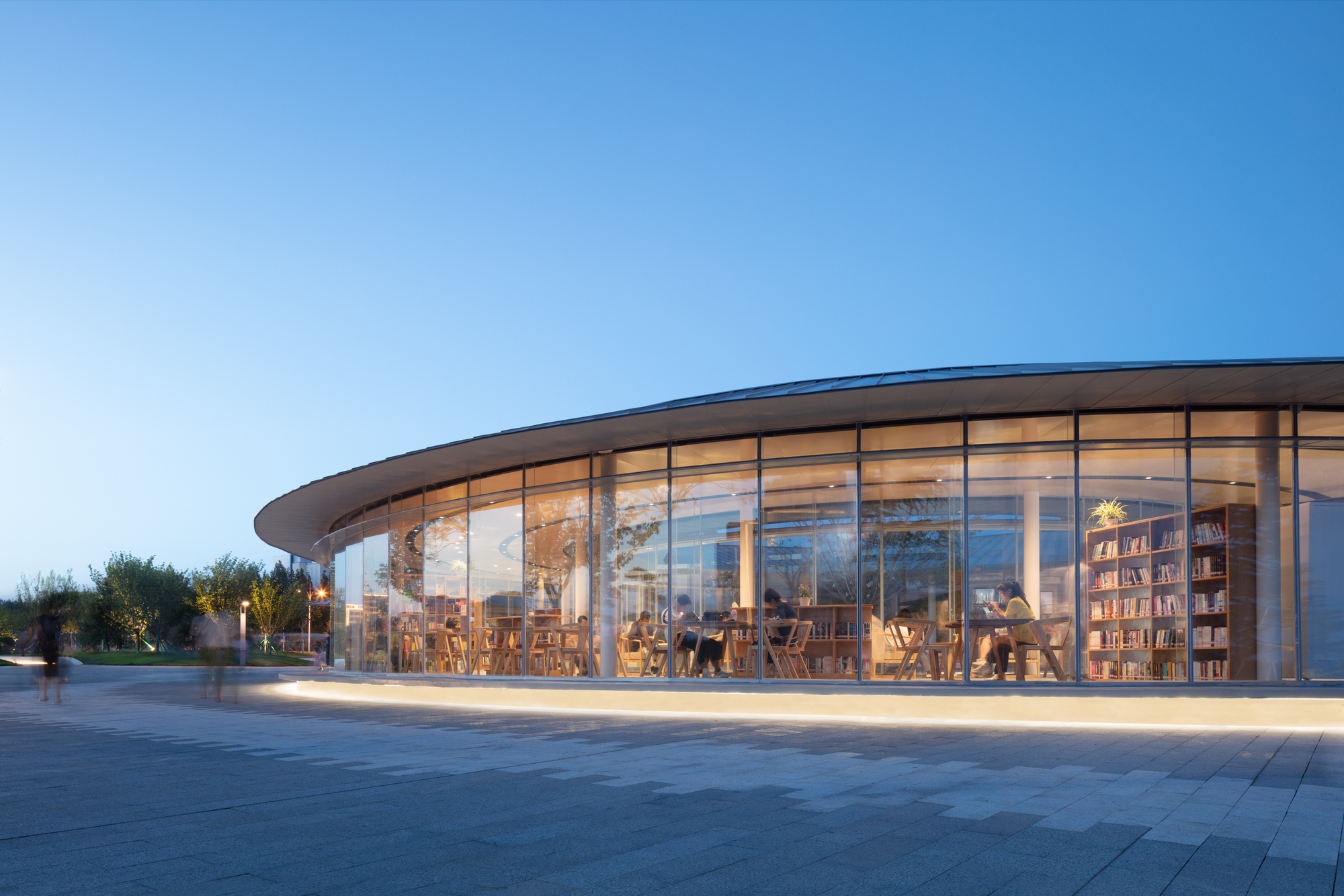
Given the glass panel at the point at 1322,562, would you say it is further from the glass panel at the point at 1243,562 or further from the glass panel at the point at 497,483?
A: the glass panel at the point at 497,483

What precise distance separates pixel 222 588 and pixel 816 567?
4873cm

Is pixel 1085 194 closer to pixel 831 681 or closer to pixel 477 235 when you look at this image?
pixel 477 235

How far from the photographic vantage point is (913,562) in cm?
1312

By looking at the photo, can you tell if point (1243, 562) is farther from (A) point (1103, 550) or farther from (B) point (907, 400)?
(B) point (907, 400)

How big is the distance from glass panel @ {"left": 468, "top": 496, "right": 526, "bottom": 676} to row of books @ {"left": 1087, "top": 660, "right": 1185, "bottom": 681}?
8.86 m

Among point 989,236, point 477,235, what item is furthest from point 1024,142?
point 477,235

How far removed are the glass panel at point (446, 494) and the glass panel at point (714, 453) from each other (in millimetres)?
4815

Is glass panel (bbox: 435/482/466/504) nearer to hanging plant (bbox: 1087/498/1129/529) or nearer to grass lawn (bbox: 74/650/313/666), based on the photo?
hanging plant (bbox: 1087/498/1129/529)

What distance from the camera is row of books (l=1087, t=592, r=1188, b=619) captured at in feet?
40.3

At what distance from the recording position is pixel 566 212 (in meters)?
117

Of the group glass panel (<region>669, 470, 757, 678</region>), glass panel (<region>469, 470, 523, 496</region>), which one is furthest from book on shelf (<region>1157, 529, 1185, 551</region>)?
glass panel (<region>469, 470, 523, 496</region>)

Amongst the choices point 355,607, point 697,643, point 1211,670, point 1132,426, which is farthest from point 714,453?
point 355,607

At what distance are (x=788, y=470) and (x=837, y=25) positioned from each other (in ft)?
303

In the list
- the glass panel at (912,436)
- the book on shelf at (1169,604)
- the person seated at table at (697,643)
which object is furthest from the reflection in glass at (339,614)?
the book on shelf at (1169,604)
